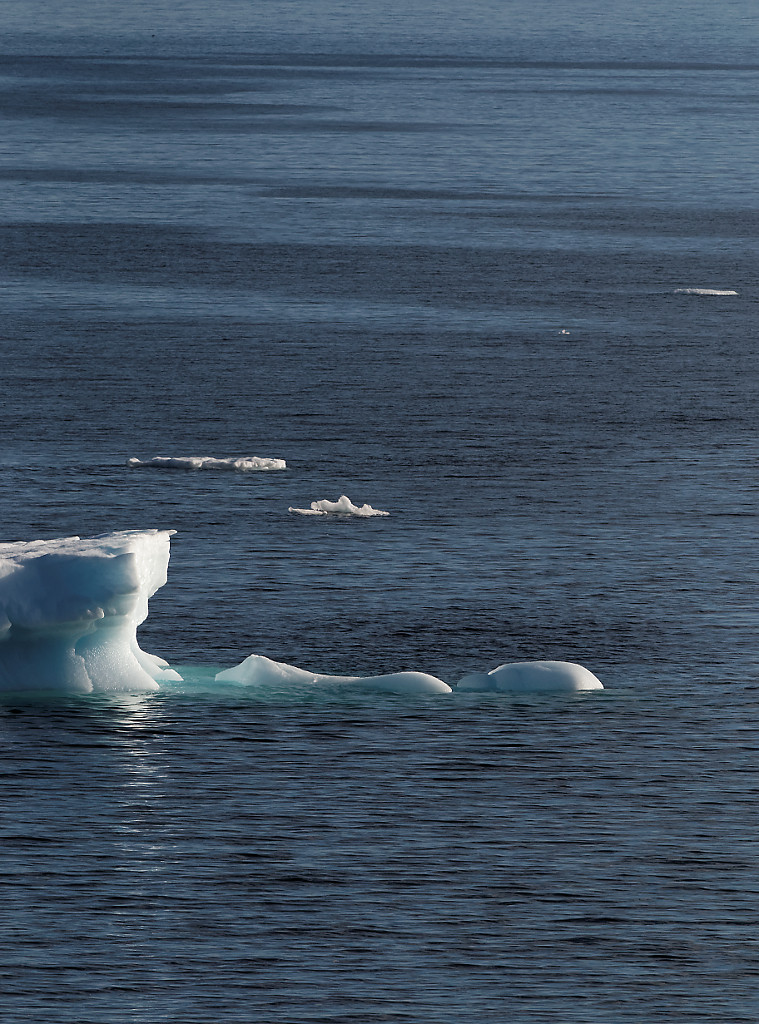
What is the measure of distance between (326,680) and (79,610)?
2457mm

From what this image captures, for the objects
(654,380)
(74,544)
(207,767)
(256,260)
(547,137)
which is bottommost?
(207,767)

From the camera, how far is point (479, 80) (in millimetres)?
152875

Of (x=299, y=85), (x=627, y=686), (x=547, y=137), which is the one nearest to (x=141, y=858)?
(x=627, y=686)

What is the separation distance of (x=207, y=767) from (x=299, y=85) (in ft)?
413

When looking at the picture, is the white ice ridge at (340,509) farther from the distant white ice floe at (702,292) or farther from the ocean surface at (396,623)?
the distant white ice floe at (702,292)

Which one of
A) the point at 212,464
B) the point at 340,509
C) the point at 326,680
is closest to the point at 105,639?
the point at 326,680

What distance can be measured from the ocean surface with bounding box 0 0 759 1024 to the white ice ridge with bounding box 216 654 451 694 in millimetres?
198

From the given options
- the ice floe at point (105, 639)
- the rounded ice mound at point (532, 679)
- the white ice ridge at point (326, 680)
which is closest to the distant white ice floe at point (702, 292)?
the ice floe at point (105, 639)

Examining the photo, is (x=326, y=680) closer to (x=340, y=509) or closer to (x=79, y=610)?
(x=79, y=610)

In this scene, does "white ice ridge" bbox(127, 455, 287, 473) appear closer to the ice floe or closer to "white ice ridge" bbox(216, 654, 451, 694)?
the ice floe

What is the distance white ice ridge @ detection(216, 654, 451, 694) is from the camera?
21734mm

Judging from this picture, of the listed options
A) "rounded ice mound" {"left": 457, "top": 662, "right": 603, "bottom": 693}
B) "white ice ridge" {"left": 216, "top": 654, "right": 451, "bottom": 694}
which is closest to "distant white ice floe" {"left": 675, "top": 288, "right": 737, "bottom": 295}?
"rounded ice mound" {"left": 457, "top": 662, "right": 603, "bottom": 693}

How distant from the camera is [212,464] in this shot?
107 ft

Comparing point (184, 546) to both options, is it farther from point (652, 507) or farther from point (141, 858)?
point (141, 858)
